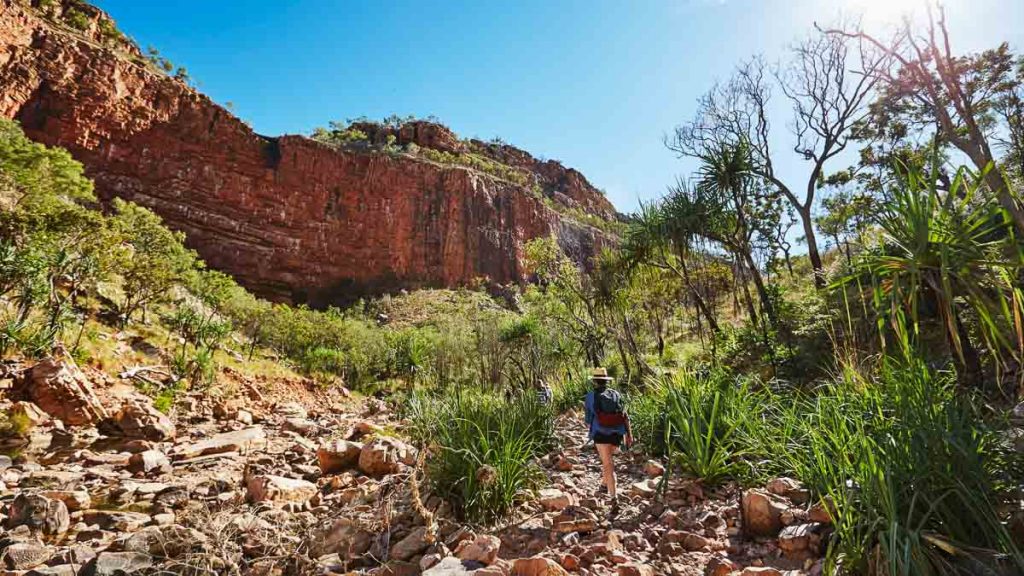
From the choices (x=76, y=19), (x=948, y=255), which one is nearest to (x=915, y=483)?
(x=948, y=255)

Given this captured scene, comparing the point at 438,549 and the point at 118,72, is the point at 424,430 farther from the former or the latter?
the point at 118,72

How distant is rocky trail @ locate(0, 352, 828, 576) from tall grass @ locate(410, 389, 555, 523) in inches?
5.7

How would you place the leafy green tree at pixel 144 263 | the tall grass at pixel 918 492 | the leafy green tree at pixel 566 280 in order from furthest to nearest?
the leafy green tree at pixel 144 263 → the leafy green tree at pixel 566 280 → the tall grass at pixel 918 492

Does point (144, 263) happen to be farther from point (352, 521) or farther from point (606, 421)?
point (606, 421)

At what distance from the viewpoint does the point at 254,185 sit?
168 ft

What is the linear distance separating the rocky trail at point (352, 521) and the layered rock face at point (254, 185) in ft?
120

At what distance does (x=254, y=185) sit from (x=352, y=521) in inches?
2261

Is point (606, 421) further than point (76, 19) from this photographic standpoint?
No

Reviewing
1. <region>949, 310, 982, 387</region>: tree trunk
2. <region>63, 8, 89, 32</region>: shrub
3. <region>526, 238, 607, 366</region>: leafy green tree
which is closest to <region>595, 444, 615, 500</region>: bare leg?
<region>949, 310, 982, 387</region>: tree trunk

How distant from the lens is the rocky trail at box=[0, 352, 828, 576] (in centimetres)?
298

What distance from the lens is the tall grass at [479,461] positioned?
3836mm

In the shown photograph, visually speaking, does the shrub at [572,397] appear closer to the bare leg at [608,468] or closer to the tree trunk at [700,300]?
the tree trunk at [700,300]

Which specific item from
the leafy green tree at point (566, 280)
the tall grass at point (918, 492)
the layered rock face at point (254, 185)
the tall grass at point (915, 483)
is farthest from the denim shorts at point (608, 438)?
the layered rock face at point (254, 185)

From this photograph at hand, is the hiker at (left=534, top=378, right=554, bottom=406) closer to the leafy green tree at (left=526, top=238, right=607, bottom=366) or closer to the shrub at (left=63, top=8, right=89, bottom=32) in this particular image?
the leafy green tree at (left=526, top=238, right=607, bottom=366)
